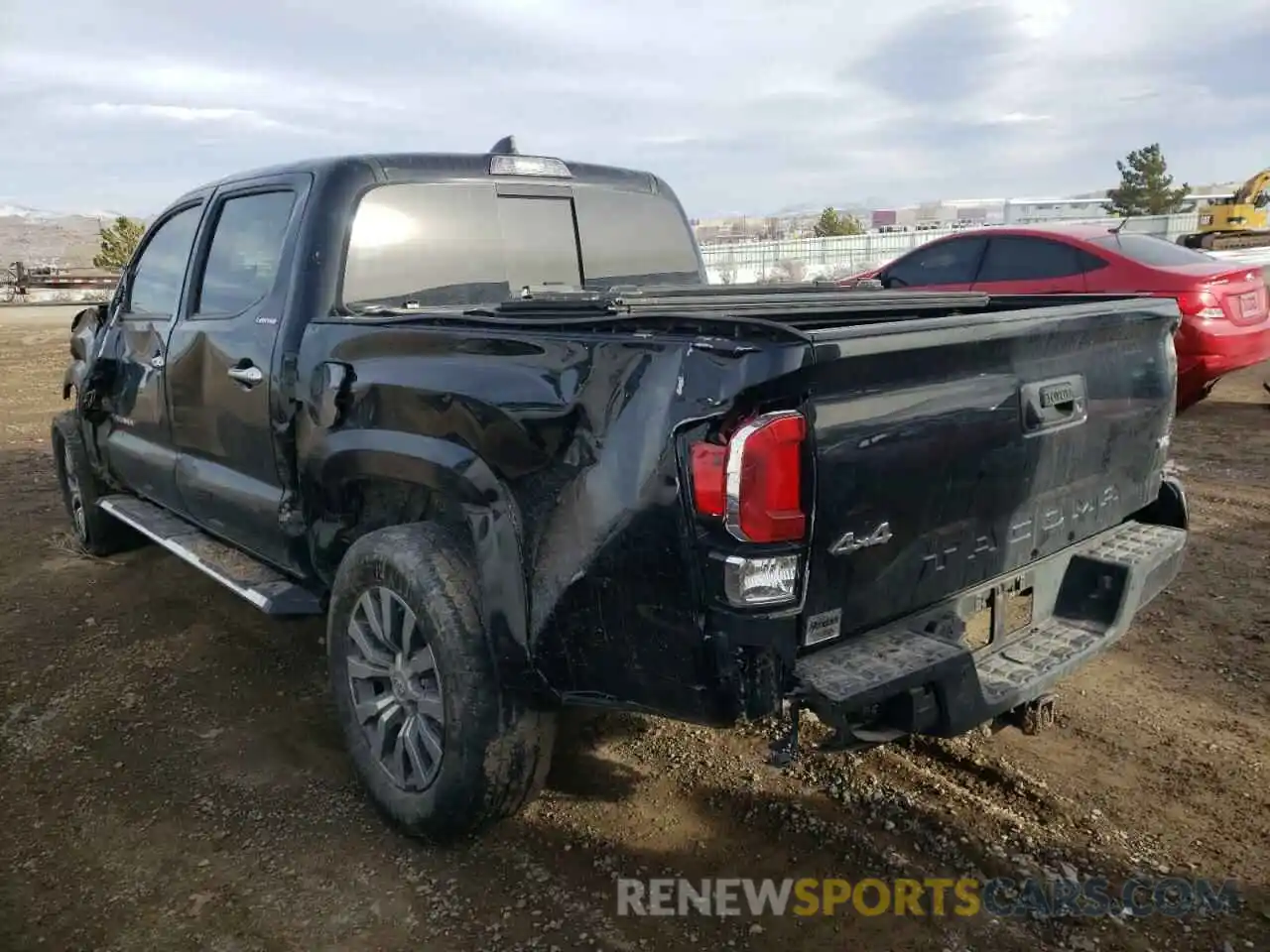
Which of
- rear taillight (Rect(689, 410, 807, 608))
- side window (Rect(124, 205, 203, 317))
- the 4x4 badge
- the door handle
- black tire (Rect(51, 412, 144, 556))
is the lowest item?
black tire (Rect(51, 412, 144, 556))

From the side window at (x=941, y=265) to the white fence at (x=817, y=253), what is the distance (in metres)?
16.0

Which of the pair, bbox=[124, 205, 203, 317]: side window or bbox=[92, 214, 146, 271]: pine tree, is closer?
bbox=[124, 205, 203, 317]: side window

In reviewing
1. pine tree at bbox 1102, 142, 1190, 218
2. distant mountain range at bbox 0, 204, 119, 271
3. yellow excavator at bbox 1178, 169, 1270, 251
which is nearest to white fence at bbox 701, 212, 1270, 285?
yellow excavator at bbox 1178, 169, 1270, 251

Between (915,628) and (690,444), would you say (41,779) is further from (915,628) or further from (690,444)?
(915,628)

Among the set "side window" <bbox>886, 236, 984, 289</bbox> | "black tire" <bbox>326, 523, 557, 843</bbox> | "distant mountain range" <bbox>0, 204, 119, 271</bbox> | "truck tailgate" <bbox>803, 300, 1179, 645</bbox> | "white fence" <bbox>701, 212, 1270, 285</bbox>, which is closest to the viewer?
"truck tailgate" <bbox>803, 300, 1179, 645</bbox>

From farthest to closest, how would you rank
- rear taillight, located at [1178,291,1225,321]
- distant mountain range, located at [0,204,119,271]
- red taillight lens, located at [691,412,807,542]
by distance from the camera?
1. distant mountain range, located at [0,204,119,271]
2. rear taillight, located at [1178,291,1225,321]
3. red taillight lens, located at [691,412,807,542]

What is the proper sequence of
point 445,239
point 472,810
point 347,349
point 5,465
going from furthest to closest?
1. point 5,465
2. point 445,239
3. point 347,349
4. point 472,810

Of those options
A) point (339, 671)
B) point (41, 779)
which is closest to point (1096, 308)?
point (339, 671)

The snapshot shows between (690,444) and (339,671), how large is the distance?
5.61ft

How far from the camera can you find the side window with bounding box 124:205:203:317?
178 inches

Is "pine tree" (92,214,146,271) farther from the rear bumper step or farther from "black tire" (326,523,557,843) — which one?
the rear bumper step

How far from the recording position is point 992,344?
2.51m

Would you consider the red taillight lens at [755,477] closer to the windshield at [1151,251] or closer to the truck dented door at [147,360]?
the truck dented door at [147,360]

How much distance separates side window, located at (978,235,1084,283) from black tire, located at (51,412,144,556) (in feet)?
23.4
